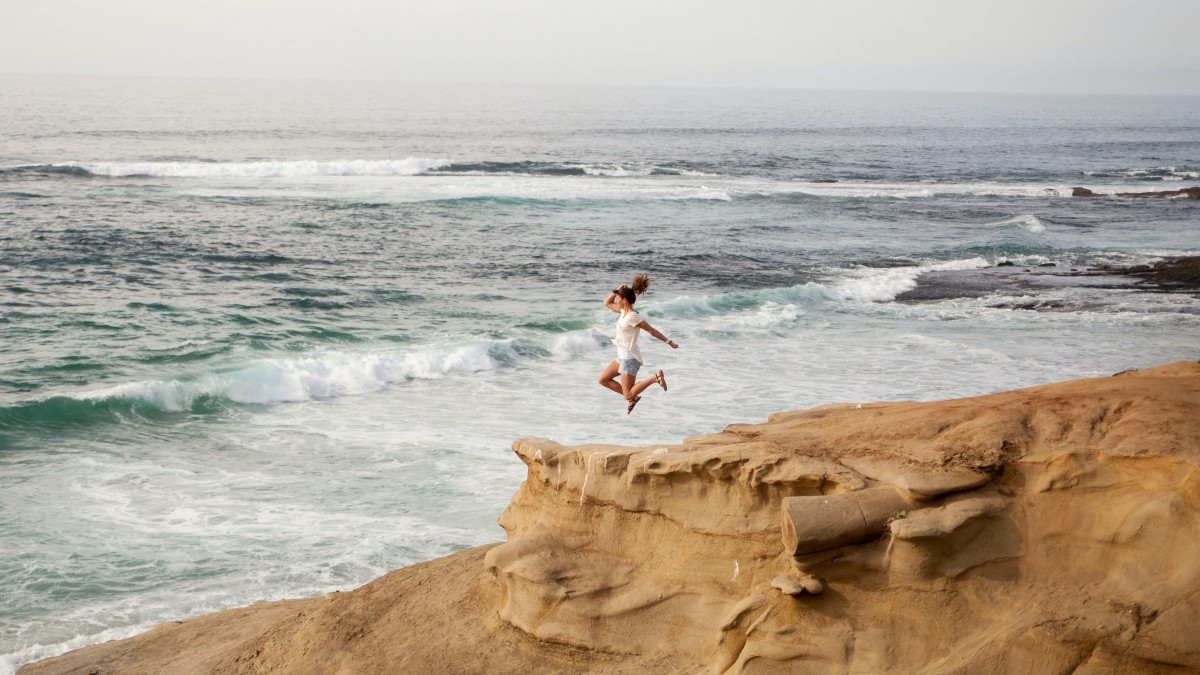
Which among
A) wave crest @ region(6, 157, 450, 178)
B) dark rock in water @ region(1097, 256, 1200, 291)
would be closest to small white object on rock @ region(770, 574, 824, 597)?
dark rock in water @ region(1097, 256, 1200, 291)

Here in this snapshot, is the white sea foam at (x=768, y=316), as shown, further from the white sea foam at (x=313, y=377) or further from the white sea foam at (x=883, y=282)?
the white sea foam at (x=313, y=377)

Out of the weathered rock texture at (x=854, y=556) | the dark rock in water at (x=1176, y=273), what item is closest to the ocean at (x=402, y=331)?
the dark rock in water at (x=1176, y=273)

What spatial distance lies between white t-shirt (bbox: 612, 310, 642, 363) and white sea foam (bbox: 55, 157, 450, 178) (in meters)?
40.0

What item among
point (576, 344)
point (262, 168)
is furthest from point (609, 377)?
point (262, 168)

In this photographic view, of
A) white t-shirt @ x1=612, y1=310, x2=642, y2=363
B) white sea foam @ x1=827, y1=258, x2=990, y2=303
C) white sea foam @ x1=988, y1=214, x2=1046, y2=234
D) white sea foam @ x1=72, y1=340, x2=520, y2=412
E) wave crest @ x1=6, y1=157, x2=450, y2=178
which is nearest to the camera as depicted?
white t-shirt @ x1=612, y1=310, x2=642, y2=363

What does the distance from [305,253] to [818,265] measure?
1460cm

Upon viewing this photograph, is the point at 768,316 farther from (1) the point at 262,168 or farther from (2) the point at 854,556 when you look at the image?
(1) the point at 262,168

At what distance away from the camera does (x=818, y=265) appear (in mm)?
29438

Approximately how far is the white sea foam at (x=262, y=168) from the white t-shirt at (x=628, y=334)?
131 ft

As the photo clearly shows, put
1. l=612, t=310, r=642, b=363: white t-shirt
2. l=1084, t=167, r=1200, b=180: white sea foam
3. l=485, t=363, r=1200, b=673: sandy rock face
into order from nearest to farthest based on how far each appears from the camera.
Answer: l=485, t=363, r=1200, b=673: sandy rock face, l=612, t=310, r=642, b=363: white t-shirt, l=1084, t=167, r=1200, b=180: white sea foam

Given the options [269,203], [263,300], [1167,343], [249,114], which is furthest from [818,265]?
[249,114]

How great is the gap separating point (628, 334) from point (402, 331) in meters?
11.4

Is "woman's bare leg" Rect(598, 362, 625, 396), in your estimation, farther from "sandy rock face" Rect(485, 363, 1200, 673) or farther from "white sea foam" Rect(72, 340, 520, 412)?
"white sea foam" Rect(72, 340, 520, 412)

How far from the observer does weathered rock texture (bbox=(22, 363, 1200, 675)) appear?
571cm
